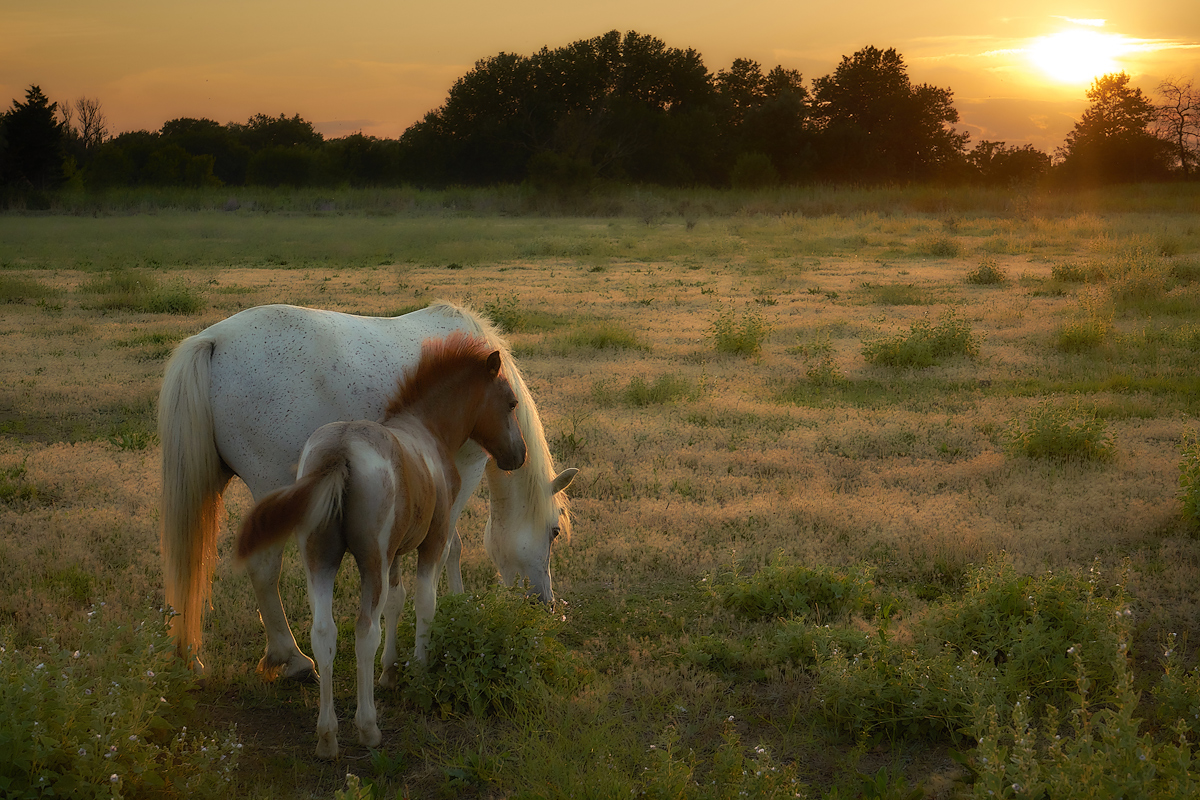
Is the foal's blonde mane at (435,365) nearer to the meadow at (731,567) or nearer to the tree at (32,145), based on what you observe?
the meadow at (731,567)

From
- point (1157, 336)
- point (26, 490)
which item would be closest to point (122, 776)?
point (26, 490)

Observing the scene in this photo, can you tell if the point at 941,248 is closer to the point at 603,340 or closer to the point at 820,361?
the point at 820,361

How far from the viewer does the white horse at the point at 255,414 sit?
347cm

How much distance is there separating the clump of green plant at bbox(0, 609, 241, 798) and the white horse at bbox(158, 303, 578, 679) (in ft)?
1.75

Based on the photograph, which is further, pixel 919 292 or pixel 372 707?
pixel 919 292

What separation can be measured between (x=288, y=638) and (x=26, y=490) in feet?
10.3

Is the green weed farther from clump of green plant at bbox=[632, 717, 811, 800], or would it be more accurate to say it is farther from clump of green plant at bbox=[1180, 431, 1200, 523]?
clump of green plant at bbox=[632, 717, 811, 800]

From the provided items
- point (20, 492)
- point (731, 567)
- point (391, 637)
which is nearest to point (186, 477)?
point (391, 637)

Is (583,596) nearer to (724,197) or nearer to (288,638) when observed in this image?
(288,638)

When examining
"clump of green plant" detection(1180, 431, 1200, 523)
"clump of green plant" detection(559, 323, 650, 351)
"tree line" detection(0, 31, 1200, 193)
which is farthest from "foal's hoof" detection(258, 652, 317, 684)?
"tree line" detection(0, 31, 1200, 193)

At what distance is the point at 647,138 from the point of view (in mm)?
43875

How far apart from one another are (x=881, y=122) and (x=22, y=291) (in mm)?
41424

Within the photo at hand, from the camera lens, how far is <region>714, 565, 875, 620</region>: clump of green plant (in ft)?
14.2

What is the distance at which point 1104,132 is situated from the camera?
123 ft
